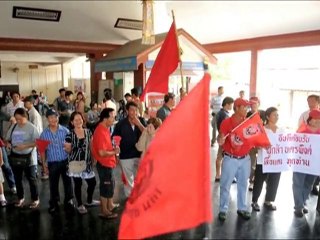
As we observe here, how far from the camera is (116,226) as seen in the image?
3895 millimetres

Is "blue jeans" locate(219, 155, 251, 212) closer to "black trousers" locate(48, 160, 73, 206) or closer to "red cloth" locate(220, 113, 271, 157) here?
"red cloth" locate(220, 113, 271, 157)

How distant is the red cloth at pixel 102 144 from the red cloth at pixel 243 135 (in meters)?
1.32

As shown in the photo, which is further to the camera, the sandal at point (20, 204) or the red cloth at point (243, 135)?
the sandal at point (20, 204)

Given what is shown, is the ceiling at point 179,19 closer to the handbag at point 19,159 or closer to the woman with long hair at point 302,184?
the woman with long hair at point 302,184

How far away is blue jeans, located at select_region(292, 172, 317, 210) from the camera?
4.21 m

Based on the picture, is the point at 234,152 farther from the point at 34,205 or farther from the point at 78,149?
the point at 34,205

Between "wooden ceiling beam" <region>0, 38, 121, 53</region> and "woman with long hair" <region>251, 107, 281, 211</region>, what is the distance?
7.07 metres

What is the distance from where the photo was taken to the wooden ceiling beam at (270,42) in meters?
7.41

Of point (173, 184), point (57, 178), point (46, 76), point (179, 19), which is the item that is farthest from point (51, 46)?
point (46, 76)

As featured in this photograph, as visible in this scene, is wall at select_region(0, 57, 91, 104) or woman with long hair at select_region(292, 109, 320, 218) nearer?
woman with long hair at select_region(292, 109, 320, 218)

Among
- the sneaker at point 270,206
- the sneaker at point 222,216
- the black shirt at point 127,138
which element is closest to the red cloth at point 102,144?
the black shirt at point 127,138

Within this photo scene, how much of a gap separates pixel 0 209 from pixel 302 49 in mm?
7246

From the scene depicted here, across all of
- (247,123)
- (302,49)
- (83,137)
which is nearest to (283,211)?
(247,123)

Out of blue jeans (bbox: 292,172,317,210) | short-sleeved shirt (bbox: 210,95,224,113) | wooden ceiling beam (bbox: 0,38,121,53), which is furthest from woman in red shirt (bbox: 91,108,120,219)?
wooden ceiling beam (bbox: 0,38,121,53)
